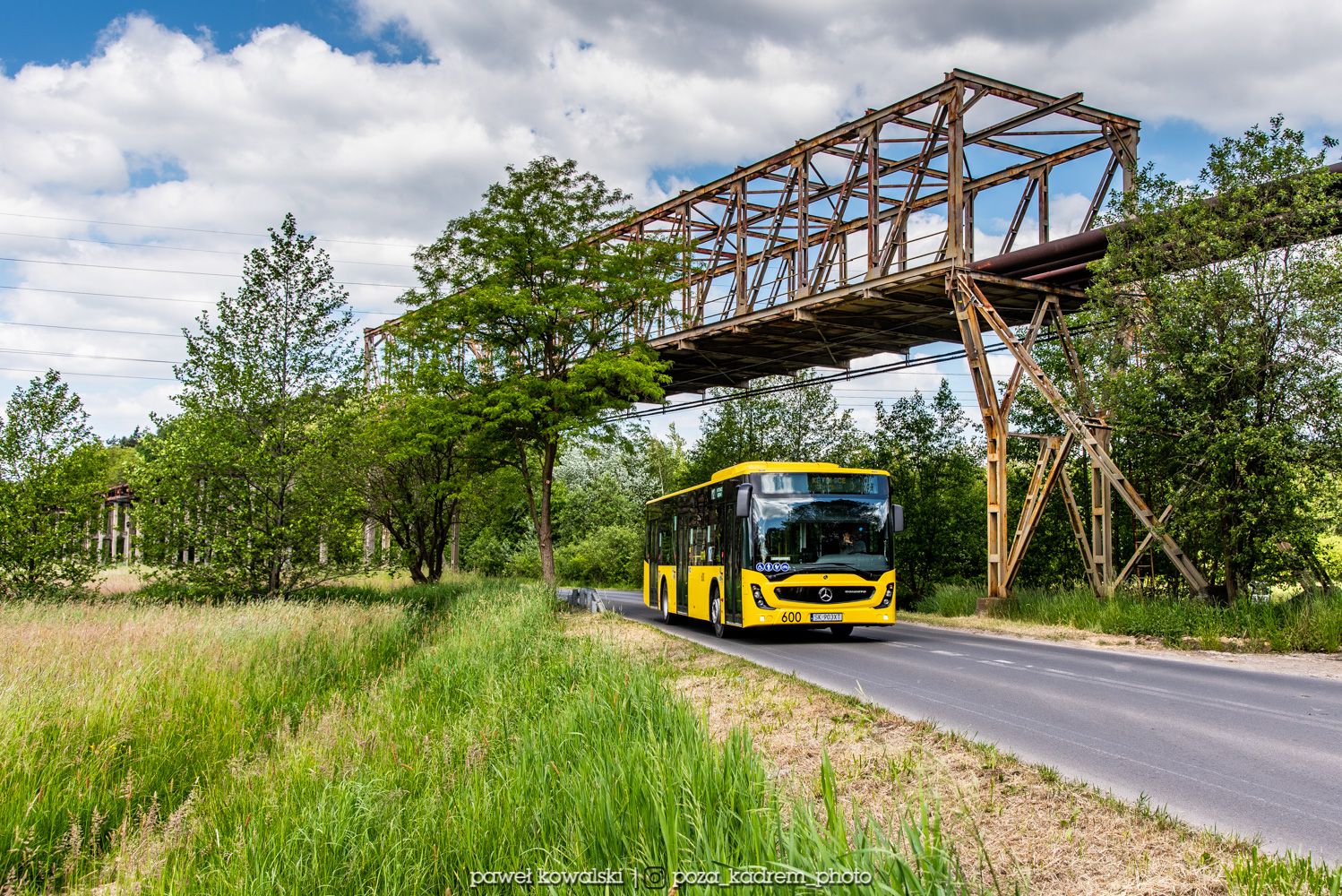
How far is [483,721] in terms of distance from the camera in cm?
759

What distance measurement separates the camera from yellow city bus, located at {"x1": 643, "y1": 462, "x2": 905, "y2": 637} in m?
14.7

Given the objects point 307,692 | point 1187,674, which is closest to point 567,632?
point 307,692

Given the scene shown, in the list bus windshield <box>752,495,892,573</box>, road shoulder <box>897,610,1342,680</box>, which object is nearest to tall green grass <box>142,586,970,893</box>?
bus windshield <box>752,495,892,573</box>

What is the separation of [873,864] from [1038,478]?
1905 cm

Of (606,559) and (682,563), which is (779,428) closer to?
(606,559)

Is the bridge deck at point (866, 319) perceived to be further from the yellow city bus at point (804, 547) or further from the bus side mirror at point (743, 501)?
the bus side mirror at point (743, 501)

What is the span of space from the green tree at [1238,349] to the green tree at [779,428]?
65.8ft

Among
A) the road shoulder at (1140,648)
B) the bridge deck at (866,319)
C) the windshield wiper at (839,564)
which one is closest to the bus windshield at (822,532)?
the windshield wiper at (839,564)

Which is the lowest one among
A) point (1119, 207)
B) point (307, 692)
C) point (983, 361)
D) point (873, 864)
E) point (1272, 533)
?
point (307, 692)

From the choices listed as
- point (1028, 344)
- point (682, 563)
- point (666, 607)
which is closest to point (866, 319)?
point (1028, 344)

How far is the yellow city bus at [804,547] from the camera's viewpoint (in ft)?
48.3

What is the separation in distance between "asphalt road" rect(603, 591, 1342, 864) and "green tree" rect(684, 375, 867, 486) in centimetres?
2247

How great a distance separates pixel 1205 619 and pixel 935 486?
13.0 metres

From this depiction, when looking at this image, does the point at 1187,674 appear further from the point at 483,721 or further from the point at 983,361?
the point at 983,361
